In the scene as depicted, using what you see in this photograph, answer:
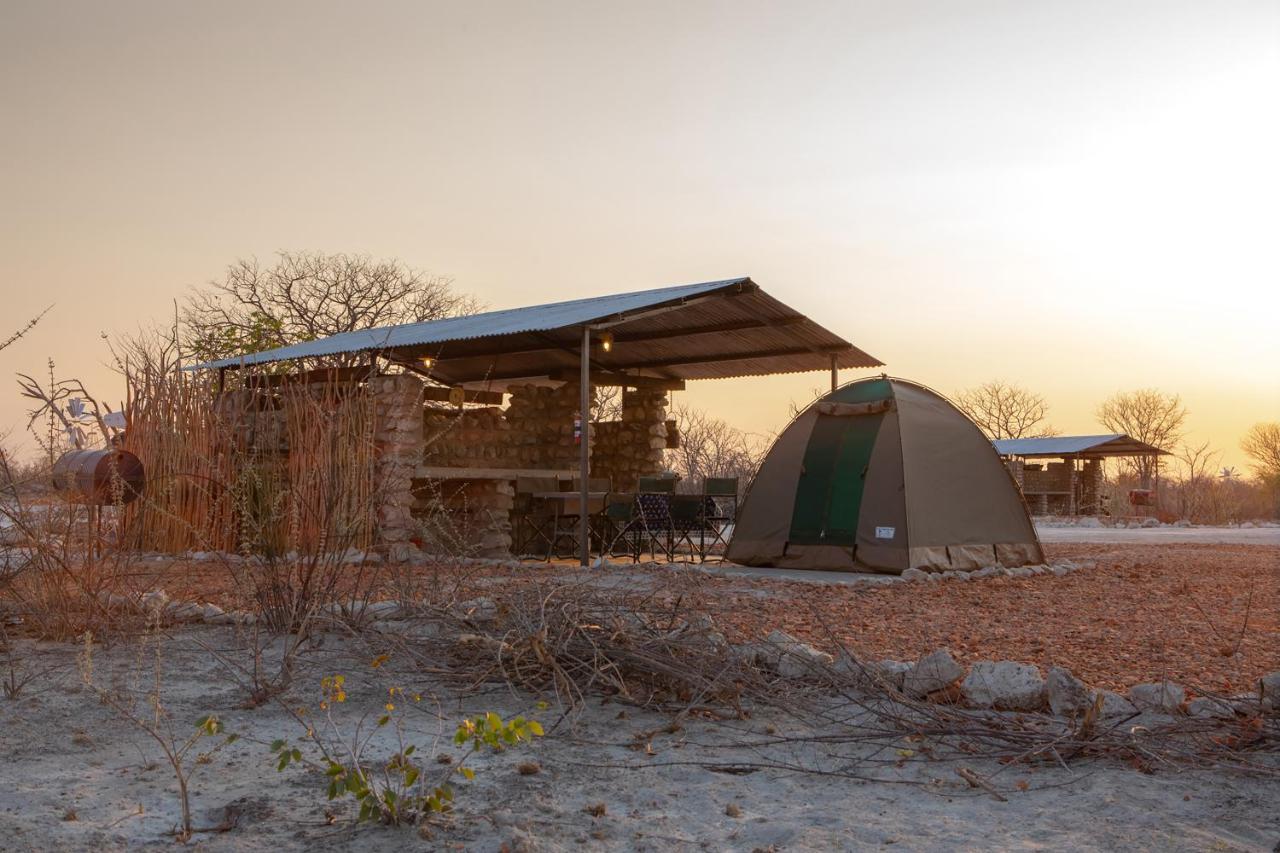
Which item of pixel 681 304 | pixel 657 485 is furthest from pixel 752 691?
pixel 657 485

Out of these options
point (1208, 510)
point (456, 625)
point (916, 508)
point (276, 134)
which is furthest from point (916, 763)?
point (1208, 510)

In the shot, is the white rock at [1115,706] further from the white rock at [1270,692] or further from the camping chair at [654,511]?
the camping chair at [654,511]

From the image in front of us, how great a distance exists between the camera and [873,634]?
563 centimetres

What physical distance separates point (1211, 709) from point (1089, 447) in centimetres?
2982

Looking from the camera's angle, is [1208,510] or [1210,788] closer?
[1210,788]

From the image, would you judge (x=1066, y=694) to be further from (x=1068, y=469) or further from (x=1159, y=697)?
(x=1068, y=469)

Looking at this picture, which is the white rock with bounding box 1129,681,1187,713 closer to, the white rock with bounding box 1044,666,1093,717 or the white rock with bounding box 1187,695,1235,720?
the white rock with bounding box 1187,695,1235,720

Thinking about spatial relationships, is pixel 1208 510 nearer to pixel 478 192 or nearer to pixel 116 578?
pixel 478 192

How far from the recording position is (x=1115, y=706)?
3693 mm

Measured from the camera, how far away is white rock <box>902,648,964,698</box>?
13.1 ft

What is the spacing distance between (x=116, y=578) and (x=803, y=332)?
8154 mm

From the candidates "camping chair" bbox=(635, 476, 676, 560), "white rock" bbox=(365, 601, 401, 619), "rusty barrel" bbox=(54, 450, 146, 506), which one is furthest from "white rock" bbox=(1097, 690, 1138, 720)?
"camping chair" bbox=(635, 476, 676, 560)

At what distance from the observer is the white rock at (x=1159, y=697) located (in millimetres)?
3619

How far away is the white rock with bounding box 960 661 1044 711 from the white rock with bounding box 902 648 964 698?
2.3 inches
